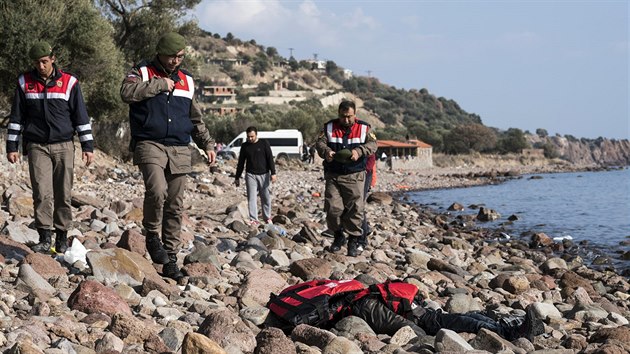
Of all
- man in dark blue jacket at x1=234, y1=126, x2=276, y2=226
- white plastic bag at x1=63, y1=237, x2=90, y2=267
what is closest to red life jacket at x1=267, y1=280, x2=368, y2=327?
white plastic bag at x1=63, y1=237, x2=90, y2=267

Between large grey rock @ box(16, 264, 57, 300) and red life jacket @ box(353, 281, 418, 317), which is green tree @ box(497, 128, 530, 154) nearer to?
red life jacket @ box(353, 281, 418, 317)

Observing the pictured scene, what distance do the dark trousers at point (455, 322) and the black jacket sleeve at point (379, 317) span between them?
0.52ft

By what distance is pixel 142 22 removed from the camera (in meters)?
29.2

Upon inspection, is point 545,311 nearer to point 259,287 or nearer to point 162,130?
point 259,287

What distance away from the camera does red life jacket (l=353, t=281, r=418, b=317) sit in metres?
5.54

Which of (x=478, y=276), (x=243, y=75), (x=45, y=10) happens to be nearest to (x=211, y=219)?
(x=478, y=276)

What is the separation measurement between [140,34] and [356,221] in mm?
22247

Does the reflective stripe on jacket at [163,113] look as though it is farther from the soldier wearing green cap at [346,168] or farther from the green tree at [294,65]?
the green tree at [294,65]

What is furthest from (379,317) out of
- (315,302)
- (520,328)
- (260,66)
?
(260,66)

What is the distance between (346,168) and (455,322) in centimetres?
357

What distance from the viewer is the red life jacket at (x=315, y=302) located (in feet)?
17.6

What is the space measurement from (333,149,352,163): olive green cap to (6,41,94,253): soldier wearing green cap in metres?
2.69

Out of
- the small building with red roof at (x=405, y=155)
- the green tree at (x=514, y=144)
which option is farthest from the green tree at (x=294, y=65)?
the small building with red roof at (x=405, y=155)

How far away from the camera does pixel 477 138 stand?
294 feet
